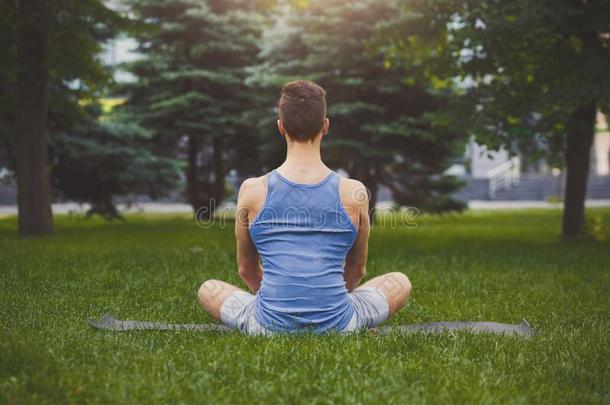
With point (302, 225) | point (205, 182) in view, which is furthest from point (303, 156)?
point (205, 182)

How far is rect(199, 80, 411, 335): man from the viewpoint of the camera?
395 cm

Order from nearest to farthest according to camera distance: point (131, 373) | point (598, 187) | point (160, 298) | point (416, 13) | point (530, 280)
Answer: point (131, 373), point (160, 298), point (530, 280), point (416, 13), point (598, 187)

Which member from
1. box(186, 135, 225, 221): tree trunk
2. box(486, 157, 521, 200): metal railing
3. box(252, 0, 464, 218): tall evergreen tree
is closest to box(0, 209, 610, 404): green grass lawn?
box(252, 0, 464, 218): tall evergreen tree

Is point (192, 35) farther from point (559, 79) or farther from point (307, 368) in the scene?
point (307, 368)

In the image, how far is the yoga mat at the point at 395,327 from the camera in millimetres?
4574

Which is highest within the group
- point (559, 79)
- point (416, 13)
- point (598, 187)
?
point (416, 13)

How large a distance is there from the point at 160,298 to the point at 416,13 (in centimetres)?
868

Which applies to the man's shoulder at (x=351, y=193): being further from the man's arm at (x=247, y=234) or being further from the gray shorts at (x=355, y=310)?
the gray shorts at (x=355, y=310)

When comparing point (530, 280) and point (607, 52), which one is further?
point (607, 52)

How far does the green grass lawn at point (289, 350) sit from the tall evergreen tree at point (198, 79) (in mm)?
11493

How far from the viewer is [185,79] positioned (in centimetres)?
1914

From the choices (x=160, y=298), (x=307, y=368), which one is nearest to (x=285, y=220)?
(x=307, y=368)

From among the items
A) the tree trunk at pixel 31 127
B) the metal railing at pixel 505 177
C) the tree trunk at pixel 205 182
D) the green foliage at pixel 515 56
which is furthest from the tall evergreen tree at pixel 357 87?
the metal railing at pixel 505 177

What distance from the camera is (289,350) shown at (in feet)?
12.7
